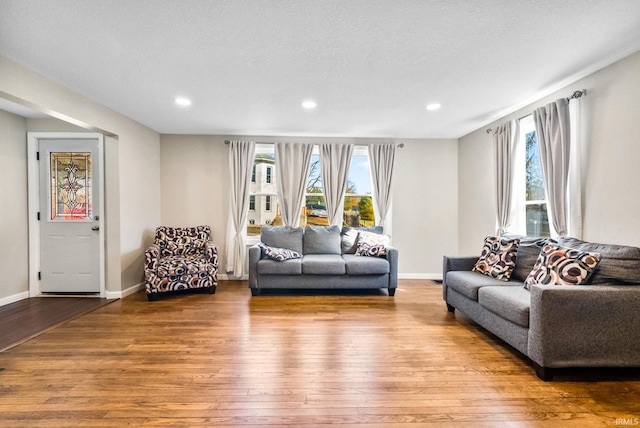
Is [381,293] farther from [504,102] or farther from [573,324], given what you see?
[504,102]

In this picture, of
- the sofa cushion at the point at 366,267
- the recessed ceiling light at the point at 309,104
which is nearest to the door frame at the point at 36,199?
the recessed ceiling light at the point at 309,104

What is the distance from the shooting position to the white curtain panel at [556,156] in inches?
112

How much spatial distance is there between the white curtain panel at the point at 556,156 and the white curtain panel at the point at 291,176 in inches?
125

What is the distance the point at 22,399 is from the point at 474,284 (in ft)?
11.9

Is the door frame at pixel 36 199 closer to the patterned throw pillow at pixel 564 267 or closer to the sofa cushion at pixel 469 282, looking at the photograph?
the sofa cushion at pixel 469 282

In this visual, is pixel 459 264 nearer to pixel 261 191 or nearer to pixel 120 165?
pixel 261 191

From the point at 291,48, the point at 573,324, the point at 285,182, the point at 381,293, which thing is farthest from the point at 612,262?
the point at 285,182

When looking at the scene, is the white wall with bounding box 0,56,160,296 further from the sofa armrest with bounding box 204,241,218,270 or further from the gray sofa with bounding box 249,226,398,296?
the gray sofa with bounding box 249,226,398,296

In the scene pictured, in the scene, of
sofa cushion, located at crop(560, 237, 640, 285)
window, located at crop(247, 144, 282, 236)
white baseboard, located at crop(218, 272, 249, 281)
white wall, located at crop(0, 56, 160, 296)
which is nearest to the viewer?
sofa cushion, located at crop(560, 237, 640, 285)

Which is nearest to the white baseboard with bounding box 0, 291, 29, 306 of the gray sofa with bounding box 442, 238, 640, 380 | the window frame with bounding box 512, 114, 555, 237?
the gray sofa with bounding box 442, 238, 640, 380

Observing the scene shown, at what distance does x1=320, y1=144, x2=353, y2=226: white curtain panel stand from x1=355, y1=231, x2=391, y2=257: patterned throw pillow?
0.65m

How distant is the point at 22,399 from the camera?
1.82m

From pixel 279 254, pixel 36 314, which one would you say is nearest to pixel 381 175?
pixel 279 254

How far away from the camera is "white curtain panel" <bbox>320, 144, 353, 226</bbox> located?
4.91 m
